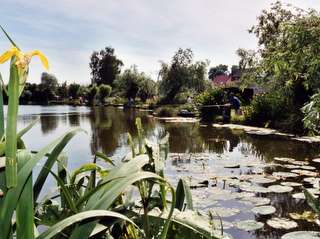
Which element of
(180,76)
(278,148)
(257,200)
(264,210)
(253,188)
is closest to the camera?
(264,210)

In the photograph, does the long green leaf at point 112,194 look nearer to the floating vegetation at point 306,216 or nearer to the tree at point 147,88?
the floating vegetation at point 306,216

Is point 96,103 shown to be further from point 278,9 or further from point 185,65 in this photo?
point 278,9

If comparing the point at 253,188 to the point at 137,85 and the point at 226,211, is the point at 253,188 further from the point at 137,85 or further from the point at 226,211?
the point at 137,85

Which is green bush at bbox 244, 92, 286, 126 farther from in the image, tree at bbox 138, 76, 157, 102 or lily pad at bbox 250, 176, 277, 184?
tree at bbox 138, 76, 157, 102

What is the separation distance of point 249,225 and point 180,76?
34204mm

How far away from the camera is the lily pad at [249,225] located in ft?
13.4

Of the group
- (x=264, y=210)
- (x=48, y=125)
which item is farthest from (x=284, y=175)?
(x=48, y=125)

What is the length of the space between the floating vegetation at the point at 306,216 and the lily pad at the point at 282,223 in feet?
0.57

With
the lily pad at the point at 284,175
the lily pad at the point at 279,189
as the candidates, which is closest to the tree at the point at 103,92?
the lily pad at the point at 284,175

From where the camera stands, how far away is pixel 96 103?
6069 centimetres

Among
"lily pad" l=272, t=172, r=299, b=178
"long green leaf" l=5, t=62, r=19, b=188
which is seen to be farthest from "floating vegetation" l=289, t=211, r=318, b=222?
"long green leaf" l=5, t=62, r=19, b=188

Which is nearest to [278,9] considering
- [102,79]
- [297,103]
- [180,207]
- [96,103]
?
[297,103]

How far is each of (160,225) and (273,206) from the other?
3774mm

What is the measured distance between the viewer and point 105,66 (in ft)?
284
